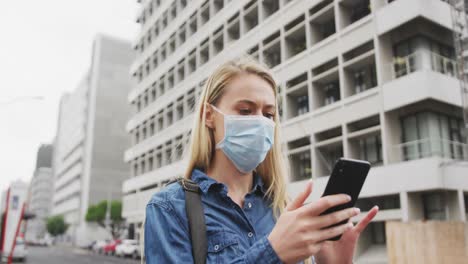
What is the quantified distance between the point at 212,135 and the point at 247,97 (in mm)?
318

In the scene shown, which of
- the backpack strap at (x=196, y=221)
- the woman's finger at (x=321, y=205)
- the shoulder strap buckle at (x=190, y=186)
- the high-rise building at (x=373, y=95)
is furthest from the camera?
the high-rise building at (x=373, y=95)

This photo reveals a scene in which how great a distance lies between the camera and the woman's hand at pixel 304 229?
1367 mm

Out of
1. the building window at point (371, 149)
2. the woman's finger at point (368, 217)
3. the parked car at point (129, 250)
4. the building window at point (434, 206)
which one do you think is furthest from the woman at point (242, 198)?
the parked car at point (129, 250)

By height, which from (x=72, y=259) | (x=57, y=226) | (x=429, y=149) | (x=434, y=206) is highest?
(x=429, y=149)

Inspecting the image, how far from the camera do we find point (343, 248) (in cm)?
182

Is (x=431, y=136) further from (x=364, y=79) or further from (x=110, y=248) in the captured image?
(x=110, y=248)

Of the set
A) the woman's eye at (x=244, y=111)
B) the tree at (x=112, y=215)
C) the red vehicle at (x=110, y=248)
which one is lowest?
the red vehicle at (x=110, y=248)

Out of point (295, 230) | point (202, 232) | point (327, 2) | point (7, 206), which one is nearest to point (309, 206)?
point (295, 230)

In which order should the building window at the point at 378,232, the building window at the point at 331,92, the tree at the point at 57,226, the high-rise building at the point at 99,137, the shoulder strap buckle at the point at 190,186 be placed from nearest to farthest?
the shoulder strap buckle at the point at 190,186, the building window at the point at 378,232, the building window at the point at 331,92, the high-rise building at the point at 99,137, the tree at the point at 57,226

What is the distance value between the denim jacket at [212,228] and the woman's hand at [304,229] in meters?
0.04

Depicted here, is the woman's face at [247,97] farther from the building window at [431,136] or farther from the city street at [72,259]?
the city street at [72,259]

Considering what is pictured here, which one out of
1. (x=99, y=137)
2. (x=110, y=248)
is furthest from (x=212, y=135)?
(x=99, y=137)

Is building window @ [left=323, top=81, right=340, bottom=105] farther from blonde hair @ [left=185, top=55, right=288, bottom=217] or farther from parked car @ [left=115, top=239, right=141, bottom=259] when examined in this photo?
blonde hair @ [left=185, top=55, right=288, bottom=217]

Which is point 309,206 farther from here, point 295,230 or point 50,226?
point 50,226
